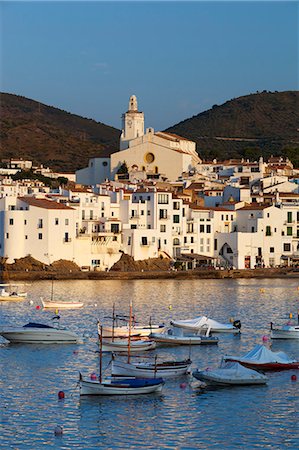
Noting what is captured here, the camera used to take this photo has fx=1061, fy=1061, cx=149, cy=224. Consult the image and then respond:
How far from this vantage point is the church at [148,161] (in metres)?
87.6

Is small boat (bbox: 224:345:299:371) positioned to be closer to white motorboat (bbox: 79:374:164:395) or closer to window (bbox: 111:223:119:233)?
white motorboat (bbox: 79:374:164:395)

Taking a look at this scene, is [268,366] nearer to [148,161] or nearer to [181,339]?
[181,339]

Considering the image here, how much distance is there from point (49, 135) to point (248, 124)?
2923cm

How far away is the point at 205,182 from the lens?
261ft

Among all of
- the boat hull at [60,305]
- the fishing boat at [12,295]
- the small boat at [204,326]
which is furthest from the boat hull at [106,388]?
the fishing boat at [12,295]

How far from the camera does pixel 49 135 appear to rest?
149500 millimetres

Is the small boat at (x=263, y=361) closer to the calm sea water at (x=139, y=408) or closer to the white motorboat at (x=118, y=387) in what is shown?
the calm sea water at (x=139, y=408)

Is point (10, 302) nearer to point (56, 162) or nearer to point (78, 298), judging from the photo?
point (78, 298)

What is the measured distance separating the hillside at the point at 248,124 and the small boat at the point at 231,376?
349 ft

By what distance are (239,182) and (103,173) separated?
15.1 metres

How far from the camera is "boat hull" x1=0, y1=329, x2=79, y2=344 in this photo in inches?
1228

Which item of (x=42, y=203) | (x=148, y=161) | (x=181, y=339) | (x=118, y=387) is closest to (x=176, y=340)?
(x=181, y=339)

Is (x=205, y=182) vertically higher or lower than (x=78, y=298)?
higher

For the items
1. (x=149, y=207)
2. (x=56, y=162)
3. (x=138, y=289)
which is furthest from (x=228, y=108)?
(x=138, y=289)
